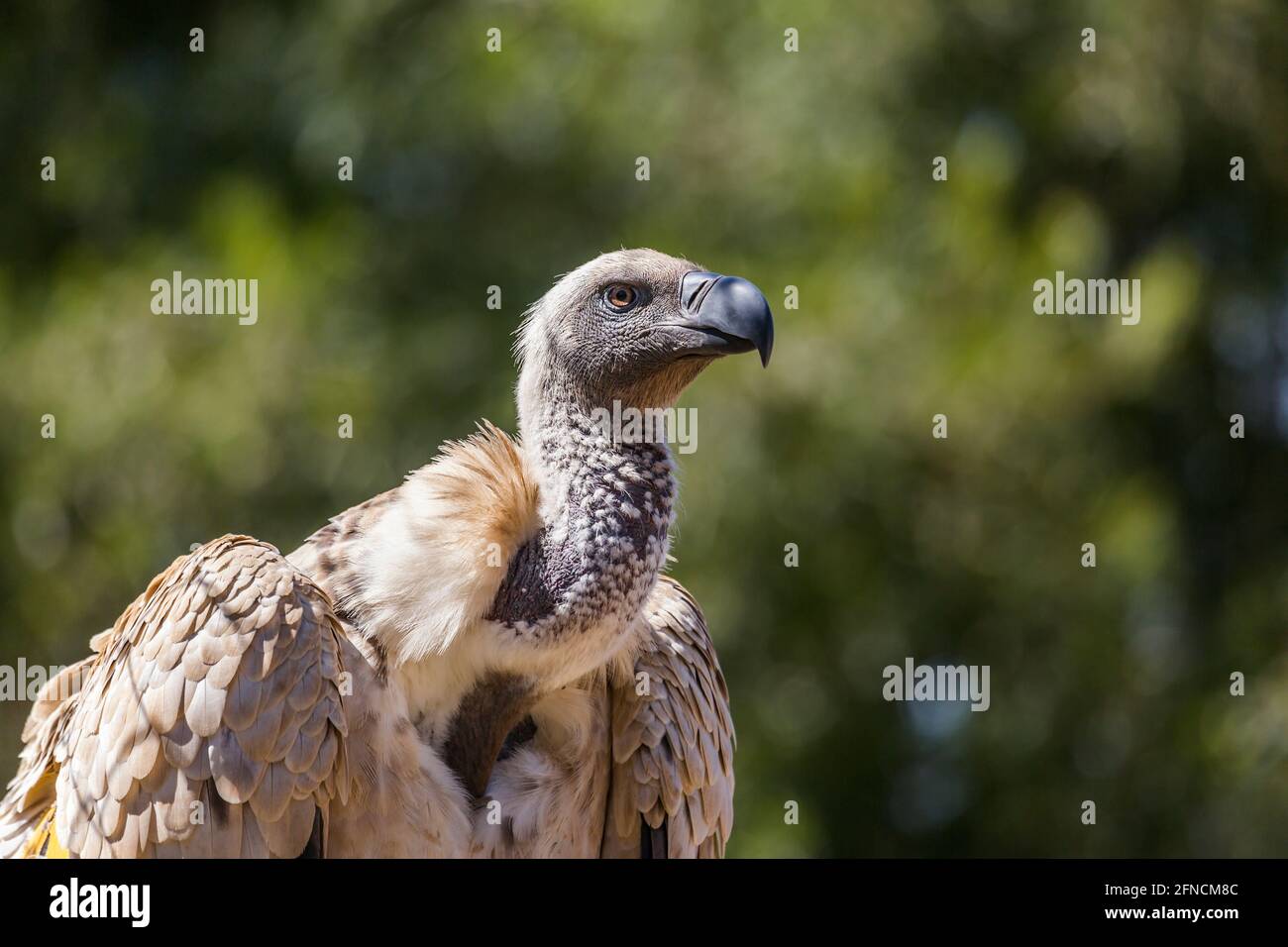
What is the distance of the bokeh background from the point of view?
10.7m

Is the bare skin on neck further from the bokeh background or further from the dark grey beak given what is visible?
the bokeh background

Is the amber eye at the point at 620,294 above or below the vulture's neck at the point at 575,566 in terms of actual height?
above

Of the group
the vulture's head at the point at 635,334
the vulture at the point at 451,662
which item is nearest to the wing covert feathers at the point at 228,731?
the vulture at the point at 451,662

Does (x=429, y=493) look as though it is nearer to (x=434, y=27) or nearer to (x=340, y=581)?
(x=340, y=581)

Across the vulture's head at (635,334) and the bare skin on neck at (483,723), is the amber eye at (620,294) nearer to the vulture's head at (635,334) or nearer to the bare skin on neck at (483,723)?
the vulture's head at (635,334)

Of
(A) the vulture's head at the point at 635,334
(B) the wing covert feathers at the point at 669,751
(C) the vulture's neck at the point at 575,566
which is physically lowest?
(B) the wing covert feathers at the point at 669,751

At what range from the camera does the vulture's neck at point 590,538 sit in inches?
170

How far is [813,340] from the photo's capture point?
35.6ft

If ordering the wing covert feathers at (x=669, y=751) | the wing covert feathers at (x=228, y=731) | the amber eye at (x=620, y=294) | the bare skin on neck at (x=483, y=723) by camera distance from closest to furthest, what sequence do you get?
the wing covert feathers at (x=228, y=731), the bare skin on neck at (x=483, y=723), the amber eye at (x=620, y=294), the wing covert feathers at (x=669, y=751)

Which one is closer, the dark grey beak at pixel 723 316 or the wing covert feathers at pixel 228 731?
the wing covert feathers at pixel 228 731

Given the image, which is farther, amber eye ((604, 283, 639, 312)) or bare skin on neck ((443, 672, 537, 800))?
amber eye ((604, 283, 639, 312))

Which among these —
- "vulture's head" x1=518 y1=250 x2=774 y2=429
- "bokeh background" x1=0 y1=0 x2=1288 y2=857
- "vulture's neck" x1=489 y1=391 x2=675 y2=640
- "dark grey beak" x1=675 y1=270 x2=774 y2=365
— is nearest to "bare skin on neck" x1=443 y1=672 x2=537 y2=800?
"vulture's neck" x1=489 y1=391 x2=675 y2=640

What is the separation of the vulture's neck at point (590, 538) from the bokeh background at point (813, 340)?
576cm

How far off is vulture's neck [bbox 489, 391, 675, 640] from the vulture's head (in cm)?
16
